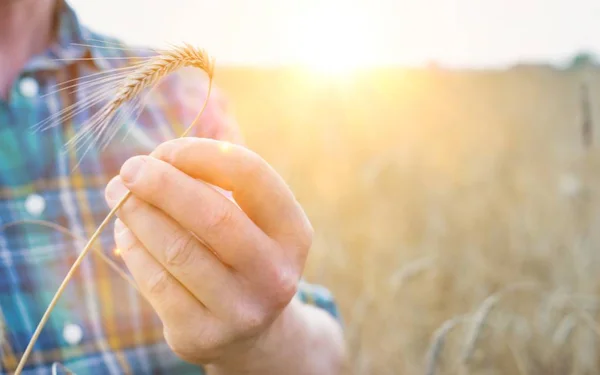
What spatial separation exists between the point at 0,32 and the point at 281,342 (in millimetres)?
841

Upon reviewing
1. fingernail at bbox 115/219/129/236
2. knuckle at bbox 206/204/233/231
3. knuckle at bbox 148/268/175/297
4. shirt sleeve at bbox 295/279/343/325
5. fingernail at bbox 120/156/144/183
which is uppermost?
fingernail at bbox 120/156/144/183

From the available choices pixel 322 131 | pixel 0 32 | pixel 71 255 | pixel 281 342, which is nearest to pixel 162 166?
pixel 281 342

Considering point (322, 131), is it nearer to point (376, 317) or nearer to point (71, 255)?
point (376, 317)

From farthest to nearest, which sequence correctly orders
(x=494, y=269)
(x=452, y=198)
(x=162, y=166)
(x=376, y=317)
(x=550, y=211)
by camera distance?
(x=452, y=198)
(x=550, y=211)
(x=494, y=269)
(x=376, y=317)
(x=162, y=166)

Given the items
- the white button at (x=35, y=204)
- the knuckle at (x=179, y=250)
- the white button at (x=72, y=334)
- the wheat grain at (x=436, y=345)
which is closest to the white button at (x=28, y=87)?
the white button at (x=35, y=204)

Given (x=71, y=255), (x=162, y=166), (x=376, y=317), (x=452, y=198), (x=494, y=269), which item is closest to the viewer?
(x=162, y=166)

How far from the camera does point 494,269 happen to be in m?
2.60

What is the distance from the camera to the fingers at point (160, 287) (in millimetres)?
650

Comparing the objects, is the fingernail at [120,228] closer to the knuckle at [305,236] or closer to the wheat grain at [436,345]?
the knuckle at [305,236]

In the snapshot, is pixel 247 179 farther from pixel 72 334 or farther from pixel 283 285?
pixel 72 334

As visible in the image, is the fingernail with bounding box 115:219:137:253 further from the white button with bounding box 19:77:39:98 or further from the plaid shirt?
the white button with bounding box 19:77:39:98

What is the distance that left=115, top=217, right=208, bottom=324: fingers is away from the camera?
0.65 m

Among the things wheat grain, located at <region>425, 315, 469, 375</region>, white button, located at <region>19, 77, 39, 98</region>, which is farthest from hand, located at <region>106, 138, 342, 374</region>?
white button, located at <region>19, 77, 39, 98</region>

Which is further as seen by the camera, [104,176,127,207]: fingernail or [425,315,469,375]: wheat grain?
[425,315,469,375]: wheat grain
